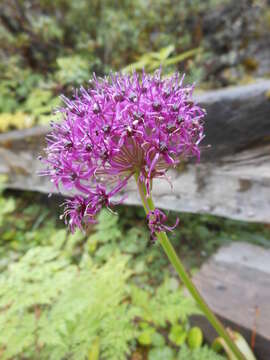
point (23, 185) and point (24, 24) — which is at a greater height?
point (24, 24)

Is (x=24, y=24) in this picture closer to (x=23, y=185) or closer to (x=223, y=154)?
(x=23, y=185)

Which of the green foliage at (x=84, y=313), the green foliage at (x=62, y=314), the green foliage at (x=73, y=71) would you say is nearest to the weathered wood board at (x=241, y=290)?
the green foliage at (x=84, y=313)

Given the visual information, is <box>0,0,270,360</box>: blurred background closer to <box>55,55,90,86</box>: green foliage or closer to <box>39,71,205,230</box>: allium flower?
<box>55,55,90,86</box>: green foliage

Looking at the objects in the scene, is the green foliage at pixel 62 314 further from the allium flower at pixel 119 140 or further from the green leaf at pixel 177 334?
the allium flower at pixel 119 140

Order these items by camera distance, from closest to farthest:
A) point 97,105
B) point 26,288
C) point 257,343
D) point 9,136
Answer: point 97,105
point 26,288
point 257,343
point 9,136

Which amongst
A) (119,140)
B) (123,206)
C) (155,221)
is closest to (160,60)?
(123,206)

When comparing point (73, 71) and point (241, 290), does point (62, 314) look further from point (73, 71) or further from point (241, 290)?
point (73, 71)

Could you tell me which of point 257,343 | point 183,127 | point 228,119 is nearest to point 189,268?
point 257,343
